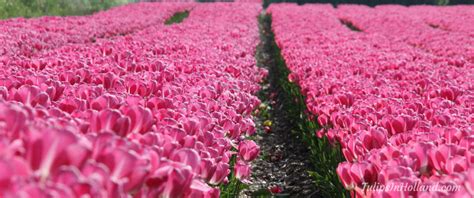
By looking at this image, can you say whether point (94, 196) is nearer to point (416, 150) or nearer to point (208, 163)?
point (208, 163)

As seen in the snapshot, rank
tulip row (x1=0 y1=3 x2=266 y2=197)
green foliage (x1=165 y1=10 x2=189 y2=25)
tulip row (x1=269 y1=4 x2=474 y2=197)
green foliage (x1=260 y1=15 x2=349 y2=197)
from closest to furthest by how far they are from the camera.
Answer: tulip row (x1=0 y1=3 x2=266 y2=197) → tulip row (x1=269 y1=4 x2=474 y2=197) → green foliage (x1=260 y1=15 x2=349 y2=197) → green foliage (x1=165 y1=10 x2=189 y2=25)

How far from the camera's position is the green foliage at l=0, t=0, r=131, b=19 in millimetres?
17484

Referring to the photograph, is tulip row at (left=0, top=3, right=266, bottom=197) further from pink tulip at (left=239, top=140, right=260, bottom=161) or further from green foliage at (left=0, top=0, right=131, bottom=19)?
green foliage at (left=0, top=0, right=131, bottom=19)

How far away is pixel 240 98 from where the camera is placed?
3.87 m

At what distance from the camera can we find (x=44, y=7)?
20.9m

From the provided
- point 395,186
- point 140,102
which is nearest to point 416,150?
point 395,186

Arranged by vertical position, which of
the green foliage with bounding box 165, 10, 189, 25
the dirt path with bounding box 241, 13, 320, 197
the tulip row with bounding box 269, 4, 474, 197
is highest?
the tulip row with bounding box 269, 4, 474, 197

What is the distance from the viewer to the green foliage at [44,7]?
17484mm

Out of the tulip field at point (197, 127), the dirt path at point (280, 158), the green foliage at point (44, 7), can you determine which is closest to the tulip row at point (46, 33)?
the tulip field at point (197, 127)

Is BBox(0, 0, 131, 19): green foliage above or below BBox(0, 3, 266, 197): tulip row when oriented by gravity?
below

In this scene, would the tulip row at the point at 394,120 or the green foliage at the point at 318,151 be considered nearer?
the tulip row at the point at 394,120

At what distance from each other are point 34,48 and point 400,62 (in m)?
5.69

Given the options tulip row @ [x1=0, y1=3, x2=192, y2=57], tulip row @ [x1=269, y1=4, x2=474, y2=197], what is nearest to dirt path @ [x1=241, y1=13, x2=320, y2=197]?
tulip row @ [x1=269, y1=4, x2=474, y2=197]

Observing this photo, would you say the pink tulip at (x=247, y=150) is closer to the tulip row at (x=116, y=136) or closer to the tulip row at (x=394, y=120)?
the tulip row at (x=116, y=136)
